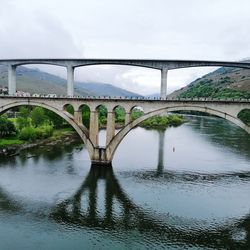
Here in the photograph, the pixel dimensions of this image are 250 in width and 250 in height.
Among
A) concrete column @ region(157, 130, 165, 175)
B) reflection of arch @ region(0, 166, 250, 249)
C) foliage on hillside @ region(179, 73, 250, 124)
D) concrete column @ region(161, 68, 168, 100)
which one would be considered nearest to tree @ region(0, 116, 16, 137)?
reflection of arch @ region(0, 166, 250, 249)

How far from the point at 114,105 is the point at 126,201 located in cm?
1332

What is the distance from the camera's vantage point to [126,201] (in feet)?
97.4

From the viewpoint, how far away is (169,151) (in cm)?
5128

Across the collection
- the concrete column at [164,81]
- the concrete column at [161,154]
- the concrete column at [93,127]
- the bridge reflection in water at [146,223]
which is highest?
the concrete column at [164,81]

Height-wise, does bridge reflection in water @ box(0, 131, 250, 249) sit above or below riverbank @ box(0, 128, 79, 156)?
below

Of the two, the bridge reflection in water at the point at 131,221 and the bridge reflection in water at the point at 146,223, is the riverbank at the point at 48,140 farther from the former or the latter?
the bridge reflection in water at the point at 146,223

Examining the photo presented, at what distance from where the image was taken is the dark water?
22.7 meters

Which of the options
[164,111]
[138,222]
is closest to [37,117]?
[164,111]

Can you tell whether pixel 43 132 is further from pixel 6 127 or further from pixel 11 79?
pixel 11 79

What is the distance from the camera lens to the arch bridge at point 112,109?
3591 centimetres

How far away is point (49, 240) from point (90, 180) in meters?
13.3

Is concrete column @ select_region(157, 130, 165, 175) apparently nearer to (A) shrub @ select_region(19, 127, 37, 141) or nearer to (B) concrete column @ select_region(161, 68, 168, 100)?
(B) concrete column @ select_region(161, 68, 168, 100)

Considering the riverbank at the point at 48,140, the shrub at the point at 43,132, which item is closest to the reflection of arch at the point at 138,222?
the riverbank at the point at 48,140

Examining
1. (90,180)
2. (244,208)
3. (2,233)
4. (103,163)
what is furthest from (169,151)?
(2,233)
